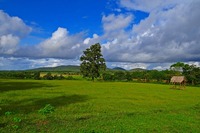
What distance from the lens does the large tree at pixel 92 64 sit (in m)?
92.8

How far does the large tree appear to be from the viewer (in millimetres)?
92812

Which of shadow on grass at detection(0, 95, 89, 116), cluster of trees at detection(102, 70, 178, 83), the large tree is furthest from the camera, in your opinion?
cluster of trees at detection(102, 70, 178, 83)

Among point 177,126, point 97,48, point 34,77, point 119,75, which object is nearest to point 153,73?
point 119,75

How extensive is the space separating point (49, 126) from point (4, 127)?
2259 millimetres

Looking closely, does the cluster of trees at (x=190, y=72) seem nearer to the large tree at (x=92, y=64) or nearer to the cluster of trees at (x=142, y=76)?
the cluster of trees at (x=142, y=76)

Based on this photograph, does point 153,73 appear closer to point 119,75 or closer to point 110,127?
point 119,75

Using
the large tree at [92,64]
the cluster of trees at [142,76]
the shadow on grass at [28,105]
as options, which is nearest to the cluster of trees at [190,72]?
the cluster of trees at [142,76]

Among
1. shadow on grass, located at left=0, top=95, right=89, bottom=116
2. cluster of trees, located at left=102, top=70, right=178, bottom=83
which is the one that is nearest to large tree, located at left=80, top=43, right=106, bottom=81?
cluster of trees, located at left=102, top=70, right=178, bottom=83

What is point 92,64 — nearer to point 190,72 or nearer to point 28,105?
point 190,72

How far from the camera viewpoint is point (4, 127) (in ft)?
41.8

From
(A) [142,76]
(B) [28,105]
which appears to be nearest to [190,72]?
(A) [142,76]

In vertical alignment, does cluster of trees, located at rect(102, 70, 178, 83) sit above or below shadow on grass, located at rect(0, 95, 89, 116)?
above

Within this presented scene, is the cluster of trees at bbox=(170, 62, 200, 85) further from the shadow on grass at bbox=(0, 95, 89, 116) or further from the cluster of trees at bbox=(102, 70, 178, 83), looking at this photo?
the shadow on grass at bbox=(0, 95, 89, 116)

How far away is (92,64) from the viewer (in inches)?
3647
